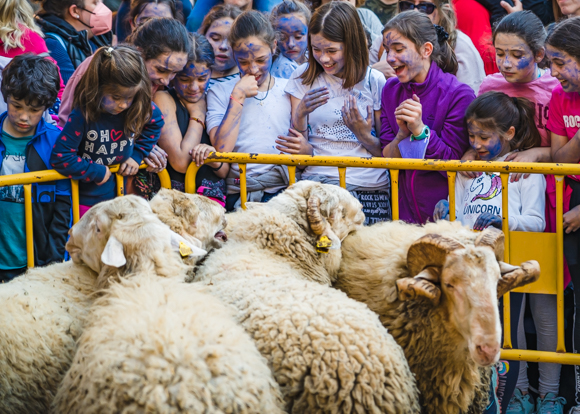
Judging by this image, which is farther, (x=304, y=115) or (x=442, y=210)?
(x=304, y=115)

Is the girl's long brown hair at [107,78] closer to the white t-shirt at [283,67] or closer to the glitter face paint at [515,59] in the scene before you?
the white t-shirt at [283,67]

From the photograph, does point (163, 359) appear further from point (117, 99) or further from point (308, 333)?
point (117, 99)

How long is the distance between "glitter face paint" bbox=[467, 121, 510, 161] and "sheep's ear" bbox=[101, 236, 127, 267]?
2.39 m

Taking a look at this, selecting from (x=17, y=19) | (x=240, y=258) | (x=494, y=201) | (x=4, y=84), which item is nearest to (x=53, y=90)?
(x=4, y=84)

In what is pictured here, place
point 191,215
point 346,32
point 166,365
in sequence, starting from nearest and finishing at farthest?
point 166,365
point 191,215
point 346,32

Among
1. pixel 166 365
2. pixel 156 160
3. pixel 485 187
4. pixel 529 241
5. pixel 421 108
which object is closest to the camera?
pixel 166 365

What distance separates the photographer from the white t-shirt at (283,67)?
5.10 meters

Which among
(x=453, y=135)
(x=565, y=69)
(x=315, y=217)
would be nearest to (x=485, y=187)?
(x=453, y=135)

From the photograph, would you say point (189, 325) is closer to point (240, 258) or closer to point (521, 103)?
point (240, 258)

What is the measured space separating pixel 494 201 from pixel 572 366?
114 centimetres

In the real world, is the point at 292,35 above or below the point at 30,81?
above

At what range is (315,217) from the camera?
3.45 meters

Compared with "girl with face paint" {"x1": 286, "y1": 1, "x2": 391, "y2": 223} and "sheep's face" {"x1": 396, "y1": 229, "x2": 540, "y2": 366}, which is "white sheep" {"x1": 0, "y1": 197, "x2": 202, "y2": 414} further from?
"girl with face paint" {"x1": 286, "y1": 1, "x2": 391, "y2": 223}

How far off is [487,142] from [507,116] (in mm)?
204
